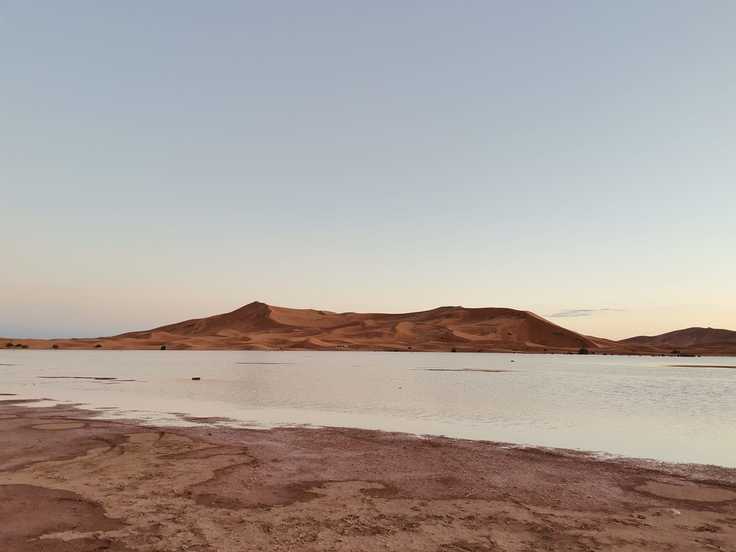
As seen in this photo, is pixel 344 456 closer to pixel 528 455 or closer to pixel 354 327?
pixel 528 455

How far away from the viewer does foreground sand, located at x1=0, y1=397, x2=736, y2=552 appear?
287 inches

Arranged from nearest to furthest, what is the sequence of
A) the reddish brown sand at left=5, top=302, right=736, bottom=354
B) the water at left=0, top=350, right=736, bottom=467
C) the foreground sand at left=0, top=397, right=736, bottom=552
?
the foreground sand at left=0, top=397, right=736, bottom=552 → the water at left=0, top=350, right=736, bottom=467 → the reddish brown sand at left=5, top=302, right=736, bottom=354

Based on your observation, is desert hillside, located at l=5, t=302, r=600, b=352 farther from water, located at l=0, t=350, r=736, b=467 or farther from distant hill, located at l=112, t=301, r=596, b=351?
water, located at l=0, t=350, r=736, b=467

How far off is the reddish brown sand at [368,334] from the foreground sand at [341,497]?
9703cm

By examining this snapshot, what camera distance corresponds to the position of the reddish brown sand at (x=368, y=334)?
116312 mm

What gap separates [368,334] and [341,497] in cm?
13088

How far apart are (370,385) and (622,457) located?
65.8 ft

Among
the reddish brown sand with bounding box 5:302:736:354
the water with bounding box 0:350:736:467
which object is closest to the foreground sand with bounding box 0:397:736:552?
the water with bounding box 0:350:736:467

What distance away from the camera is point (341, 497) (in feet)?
30.5

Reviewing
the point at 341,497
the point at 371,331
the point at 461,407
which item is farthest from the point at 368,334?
the point at 341,497

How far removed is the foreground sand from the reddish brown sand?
97.0 m

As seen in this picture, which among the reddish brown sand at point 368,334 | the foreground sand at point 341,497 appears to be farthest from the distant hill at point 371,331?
the foreground sand at point 341,497

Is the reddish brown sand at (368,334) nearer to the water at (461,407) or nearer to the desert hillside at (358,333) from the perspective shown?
the desert hillside at (358,333)

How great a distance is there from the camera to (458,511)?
8594 mm
